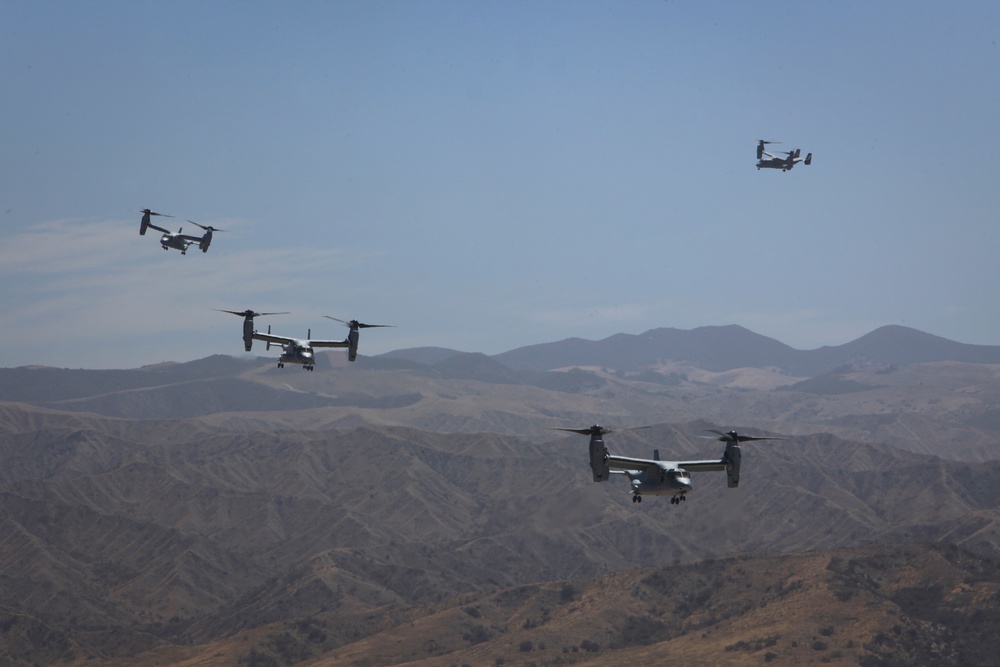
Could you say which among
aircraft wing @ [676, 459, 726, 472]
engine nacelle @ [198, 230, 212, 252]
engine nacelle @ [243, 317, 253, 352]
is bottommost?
aircraft wing @ [676, 459, 726, 472]

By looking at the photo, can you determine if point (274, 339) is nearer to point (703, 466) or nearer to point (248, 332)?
point (248, 332)

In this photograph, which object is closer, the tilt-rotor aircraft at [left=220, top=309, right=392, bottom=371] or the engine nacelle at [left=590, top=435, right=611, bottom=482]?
the engine nacelle at [left=590, top=435, right=611, bottom=482]

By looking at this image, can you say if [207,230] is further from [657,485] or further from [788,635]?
[788,635]

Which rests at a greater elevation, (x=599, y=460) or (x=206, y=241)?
(x=206, y=241)

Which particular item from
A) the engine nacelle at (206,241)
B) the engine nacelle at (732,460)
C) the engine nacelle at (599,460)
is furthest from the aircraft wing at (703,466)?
the engine nacelle at (206,241)

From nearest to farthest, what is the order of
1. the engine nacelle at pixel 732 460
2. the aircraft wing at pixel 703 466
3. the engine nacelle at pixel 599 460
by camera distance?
the engine nacelle at pixel 732 460, the engine nacelle at pixel 599 460, the aircraft wing at pixel 703 466

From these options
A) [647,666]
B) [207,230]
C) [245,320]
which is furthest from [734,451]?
[647,666]

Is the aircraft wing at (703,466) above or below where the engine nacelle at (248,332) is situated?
below

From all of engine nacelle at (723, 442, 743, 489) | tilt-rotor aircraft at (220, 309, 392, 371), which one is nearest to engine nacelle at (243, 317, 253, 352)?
tilt-rotor aircraft at (220, 309, 392, 371)

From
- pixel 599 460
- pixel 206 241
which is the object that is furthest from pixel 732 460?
pixel 206 241

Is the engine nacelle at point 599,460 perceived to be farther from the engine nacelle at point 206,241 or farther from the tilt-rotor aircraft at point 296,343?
the engine nacelle at point 206,241

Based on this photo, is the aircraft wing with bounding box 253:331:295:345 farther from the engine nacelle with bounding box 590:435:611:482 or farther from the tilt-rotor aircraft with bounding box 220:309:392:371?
the engine nacelle with bounding box 590:435:611:482
